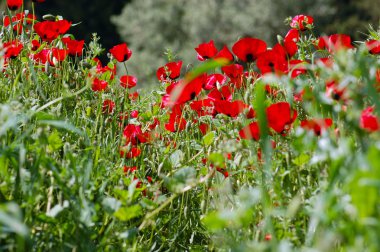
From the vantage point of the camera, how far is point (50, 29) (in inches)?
86.7

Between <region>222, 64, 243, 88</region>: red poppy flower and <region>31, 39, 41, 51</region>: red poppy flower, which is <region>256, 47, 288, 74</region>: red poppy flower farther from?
<region>31, 39, 41, 51</region>: red poppy flower

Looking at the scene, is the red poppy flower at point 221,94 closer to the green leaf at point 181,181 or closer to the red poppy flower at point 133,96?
the green leaf at point 181,181

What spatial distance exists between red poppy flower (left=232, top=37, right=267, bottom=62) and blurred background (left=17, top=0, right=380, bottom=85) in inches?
537

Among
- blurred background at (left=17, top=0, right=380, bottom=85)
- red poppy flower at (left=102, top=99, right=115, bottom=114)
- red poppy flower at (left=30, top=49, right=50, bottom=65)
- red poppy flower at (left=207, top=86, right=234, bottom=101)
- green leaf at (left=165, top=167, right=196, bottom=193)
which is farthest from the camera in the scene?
blurred background at (left=17, top=0, right=380, bottom=85)

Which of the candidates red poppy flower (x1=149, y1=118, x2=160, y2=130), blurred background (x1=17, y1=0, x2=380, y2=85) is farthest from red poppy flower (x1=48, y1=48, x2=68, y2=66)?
blurred background (x1=17, y1=0, x2=380, y2=85)

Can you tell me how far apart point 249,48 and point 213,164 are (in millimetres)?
327

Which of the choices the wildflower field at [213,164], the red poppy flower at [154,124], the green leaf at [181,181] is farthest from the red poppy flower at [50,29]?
the green leaf at [181,181]

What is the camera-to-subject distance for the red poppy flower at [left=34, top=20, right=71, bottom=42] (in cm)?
218

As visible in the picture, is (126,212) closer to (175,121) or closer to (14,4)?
(175,121)

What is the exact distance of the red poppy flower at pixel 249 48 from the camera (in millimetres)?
1817

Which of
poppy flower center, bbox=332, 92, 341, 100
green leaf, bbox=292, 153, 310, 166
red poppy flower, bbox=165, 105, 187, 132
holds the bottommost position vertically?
green leaf, bbox=292, 153, 310, 166

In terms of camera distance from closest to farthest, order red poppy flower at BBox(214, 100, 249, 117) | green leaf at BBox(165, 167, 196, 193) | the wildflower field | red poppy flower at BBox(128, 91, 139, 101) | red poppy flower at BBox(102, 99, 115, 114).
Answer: the wildflower field → green leaf at BBox(165, 167, 196, 193) → red poppy flower at BBox(214, 100, 249, 117) → red poppy flower at BBox(102, 99, 115, 114) → red poppy flower at BBox(128, 91, 139, 101)

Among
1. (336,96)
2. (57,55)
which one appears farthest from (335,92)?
(57,55)

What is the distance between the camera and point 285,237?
1.31m
